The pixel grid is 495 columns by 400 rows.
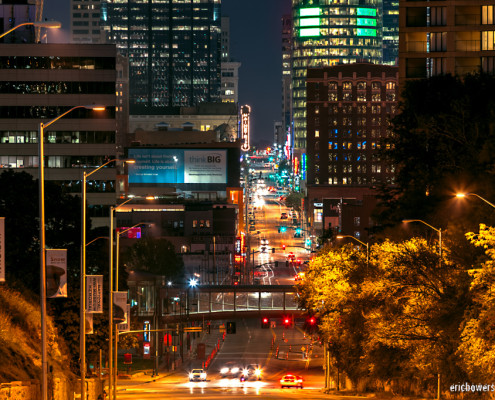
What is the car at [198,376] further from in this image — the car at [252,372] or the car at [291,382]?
the car at [291,382]

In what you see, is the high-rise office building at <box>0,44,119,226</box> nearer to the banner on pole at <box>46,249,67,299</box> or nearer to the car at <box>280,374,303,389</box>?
the car at <box>280,374,303,389</box>

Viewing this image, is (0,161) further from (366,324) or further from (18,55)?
(366,324)

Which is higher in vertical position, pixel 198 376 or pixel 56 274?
pixel 56 274

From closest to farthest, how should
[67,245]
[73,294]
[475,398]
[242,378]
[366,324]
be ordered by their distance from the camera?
1. [475,398]
2. [366,324]
3. [73,294]
4. [67,245]
5. [242,378]

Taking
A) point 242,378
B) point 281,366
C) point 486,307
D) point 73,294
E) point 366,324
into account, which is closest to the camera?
point 486,307

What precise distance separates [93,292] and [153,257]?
98.9 metres

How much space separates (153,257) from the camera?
147 m

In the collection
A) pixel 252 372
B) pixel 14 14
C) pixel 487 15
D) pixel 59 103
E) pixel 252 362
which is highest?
pixel 14 14

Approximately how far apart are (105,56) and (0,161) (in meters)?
17.2

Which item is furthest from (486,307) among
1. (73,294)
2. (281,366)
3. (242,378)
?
(281,366)

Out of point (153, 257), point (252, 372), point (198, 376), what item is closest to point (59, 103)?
point (252, 372)

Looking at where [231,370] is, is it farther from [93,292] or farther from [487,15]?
[93,292]

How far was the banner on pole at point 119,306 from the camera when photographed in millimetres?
56219

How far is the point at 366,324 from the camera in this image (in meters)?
58.6
